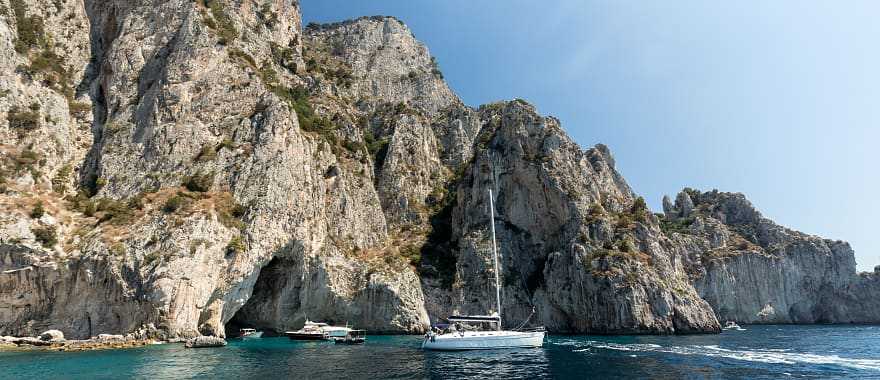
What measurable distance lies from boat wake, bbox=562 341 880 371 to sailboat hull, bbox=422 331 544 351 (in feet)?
16.6

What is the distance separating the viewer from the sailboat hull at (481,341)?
45625 mm

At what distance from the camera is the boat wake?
114 ft

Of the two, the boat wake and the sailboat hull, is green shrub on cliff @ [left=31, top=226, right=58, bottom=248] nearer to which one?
the sailboat hull

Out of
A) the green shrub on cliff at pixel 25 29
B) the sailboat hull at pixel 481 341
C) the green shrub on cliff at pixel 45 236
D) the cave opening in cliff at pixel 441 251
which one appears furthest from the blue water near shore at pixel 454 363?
the green shrub on cliff at pixel 25 29

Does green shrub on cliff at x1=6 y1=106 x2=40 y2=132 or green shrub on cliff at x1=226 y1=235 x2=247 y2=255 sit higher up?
green shrub on cliff at x1=6 y1=106 x2=40 y2=132

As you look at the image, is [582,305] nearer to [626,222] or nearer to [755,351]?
[626,222]

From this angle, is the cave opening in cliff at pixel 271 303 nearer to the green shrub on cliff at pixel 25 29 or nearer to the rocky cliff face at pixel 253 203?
the rocky cliff face at pixel 253 203

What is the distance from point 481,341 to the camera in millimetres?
46375

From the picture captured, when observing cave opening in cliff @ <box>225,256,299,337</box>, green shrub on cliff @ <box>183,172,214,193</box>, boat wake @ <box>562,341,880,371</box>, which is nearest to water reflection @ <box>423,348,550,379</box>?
boat wake @ <box>562,341,880,371</box>

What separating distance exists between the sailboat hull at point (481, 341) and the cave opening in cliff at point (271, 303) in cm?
2998

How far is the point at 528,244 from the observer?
279 feet

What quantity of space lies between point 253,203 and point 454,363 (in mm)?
38491

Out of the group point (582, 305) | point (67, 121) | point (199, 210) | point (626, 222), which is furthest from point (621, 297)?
point (67, 121)

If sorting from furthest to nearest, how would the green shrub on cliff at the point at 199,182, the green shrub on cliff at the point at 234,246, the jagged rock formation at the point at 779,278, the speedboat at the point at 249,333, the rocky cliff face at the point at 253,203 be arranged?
the jagged rock formation at the point at 779,278 → the speedboat at the point at 249,333 → the green shrub on cliff at the point at 199,182 → the green shrub on cliff at the point at 234,246 → the rocky cliff face at the point at 253,203
